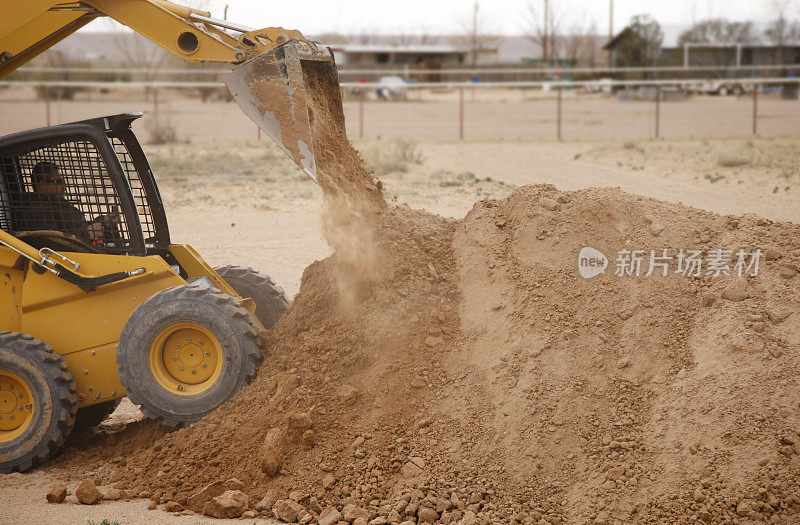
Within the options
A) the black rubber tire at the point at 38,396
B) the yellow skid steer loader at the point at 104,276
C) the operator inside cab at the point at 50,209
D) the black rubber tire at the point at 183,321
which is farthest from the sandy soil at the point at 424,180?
the operator inside cab at the point at 50,209

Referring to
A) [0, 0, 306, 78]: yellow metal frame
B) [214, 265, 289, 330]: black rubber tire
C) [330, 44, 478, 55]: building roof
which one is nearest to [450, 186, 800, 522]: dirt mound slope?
[214, 265, 289, 330]: black rubber tire

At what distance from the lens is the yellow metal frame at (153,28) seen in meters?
5.01

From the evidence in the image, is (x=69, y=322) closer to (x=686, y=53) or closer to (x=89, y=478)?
(x=89, y=478)

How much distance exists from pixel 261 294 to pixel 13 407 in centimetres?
203

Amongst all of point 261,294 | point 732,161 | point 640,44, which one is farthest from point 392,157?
point 640,44

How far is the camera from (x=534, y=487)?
4.27 metres

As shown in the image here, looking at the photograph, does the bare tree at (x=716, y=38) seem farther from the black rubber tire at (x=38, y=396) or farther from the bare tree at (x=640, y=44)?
the black rubber tire at (x=38, y=396)

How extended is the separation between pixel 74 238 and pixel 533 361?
3401 millimetres

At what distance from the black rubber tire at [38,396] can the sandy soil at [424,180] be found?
5.8 inches

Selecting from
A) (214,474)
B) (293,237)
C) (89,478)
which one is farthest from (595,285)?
(293,237)

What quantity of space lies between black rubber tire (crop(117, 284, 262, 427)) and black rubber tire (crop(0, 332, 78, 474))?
407mm

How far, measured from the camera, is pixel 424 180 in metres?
15.5

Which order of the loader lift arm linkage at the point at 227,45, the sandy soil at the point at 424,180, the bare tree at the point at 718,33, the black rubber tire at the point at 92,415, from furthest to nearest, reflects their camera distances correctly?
the bare tree at the point at 718,33 < the sandy soil at the point at 424,180 < the black rubber tire at the point at 92,415 < the loader lift arm linkage at the point at 227,45

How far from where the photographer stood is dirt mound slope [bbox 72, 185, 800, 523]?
414 centimetres
